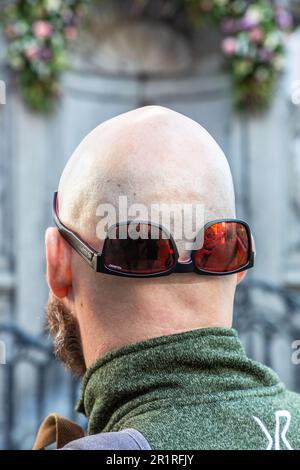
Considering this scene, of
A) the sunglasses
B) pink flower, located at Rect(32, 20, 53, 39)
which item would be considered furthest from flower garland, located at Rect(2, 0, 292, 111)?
the sunglasses

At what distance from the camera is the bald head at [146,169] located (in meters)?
0.93

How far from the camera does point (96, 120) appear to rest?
5.30 meters

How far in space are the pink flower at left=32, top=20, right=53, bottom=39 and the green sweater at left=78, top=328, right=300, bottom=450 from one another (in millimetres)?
3787

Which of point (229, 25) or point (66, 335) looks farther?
point (229, 25)

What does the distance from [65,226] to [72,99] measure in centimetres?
424

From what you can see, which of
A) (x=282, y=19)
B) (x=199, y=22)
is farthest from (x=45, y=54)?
(x=282, y=19)

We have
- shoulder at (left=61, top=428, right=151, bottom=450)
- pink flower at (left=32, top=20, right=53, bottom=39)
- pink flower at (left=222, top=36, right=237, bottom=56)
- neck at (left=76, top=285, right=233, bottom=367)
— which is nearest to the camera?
shoulder at (left=61, top=428, right=151, bottom=450)

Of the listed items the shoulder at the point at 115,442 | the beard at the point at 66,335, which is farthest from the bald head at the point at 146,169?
the shoulder at the point at 115,442

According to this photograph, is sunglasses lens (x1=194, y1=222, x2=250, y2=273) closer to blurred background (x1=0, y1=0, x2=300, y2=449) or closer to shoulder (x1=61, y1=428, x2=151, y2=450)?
shoulder (x1=61, y1=428, x2=151, y2=450)

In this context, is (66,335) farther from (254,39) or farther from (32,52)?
(254,39)

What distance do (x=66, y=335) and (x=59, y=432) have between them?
142 mm

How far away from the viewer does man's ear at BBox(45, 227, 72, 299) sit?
102cm

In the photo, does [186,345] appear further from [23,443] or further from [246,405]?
[23,443]
